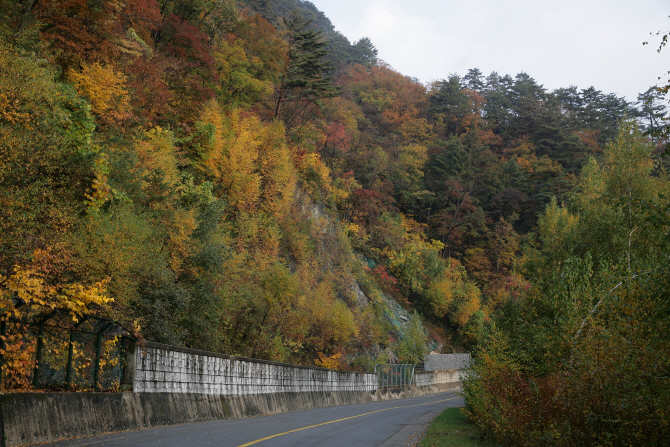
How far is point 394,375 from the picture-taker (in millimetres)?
44531

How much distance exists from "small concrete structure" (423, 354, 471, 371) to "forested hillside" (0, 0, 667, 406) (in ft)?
7.64

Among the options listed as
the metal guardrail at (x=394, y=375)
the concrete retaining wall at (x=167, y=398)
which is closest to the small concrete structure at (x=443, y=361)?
the metal guardrail at (x=394, y=375)

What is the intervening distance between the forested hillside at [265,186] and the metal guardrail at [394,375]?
173 centimetres

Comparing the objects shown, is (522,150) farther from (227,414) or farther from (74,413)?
(74,413)

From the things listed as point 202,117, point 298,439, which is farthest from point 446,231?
point 298,439

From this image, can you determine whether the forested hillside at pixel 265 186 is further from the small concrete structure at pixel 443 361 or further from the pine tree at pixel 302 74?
the small concrete structure at pixel 443 361

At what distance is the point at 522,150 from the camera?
276 ft

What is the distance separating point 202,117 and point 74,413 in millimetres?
26947

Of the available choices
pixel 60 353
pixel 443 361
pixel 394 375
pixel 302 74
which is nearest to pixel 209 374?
pixel 60 353

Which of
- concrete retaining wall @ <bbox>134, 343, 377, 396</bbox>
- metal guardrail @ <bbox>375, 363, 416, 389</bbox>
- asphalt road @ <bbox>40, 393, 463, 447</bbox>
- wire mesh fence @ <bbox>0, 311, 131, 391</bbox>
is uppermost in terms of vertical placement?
wire mesh fence @ <bbox>0, 311, 131, 391</bbox>

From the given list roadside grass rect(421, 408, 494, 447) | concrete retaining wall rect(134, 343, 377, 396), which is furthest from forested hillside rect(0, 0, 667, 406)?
roadside grass rect(421, 408, 494, 447)

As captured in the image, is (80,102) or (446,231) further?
(446,231)

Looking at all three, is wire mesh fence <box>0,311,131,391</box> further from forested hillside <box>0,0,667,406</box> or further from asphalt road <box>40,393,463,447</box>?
asphalt road <box>40,393,463,447</box>

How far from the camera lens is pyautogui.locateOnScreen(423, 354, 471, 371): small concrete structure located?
178 feet
